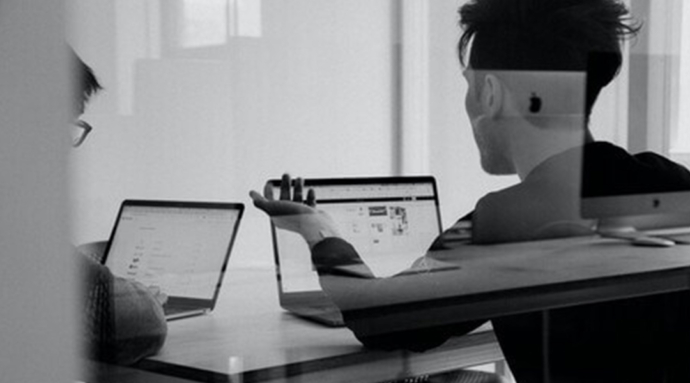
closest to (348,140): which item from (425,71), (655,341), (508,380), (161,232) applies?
(425,71)

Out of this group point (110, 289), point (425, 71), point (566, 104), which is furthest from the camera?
point (566, 104)

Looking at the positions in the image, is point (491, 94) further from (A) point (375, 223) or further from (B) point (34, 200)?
(B) point (34, 200)

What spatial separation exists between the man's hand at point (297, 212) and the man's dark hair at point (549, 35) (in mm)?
254

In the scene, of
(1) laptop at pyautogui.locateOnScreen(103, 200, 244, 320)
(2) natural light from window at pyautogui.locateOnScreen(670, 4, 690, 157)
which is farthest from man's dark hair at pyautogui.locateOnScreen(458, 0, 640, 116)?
(1) laptop at pyautogui.locateOnScreen(103, 200, 244, 320)

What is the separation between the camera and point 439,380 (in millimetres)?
1197

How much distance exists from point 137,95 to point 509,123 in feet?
1.62

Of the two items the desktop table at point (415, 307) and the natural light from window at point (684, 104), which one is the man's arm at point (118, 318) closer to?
the desktop table at point (415, 307)

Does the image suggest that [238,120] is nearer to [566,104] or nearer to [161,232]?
[161,232]

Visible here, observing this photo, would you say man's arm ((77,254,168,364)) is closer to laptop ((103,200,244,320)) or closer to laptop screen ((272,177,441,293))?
laptop ((103,200,244,320))

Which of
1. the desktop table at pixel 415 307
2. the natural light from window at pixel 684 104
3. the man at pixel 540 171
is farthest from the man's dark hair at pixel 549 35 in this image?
the desktop table at pixel 415 307

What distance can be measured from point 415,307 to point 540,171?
292 mm

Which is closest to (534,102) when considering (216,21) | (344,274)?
(344,274)

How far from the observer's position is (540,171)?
1.07 meters

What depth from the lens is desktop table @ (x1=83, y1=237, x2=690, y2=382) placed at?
83 centimetres
